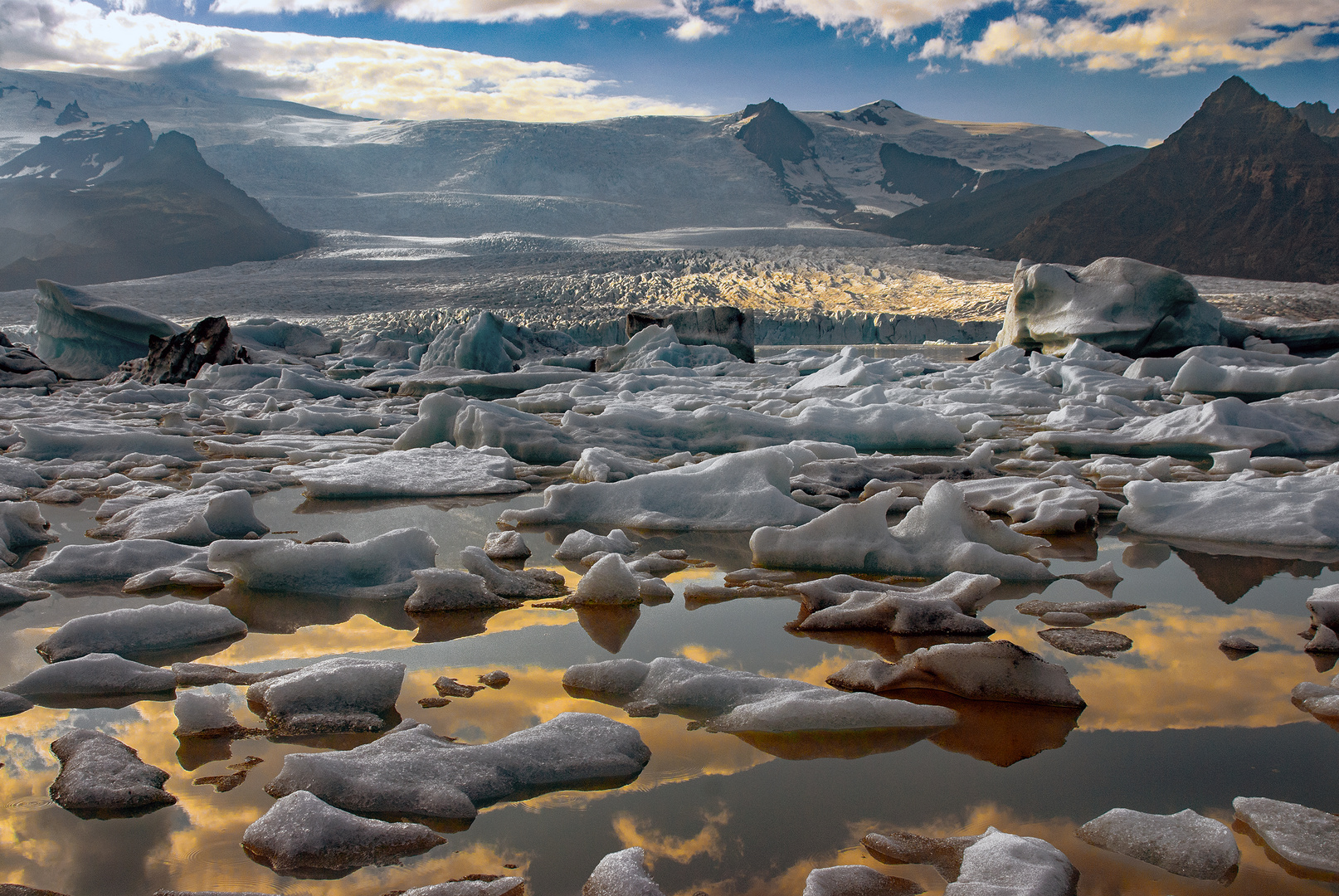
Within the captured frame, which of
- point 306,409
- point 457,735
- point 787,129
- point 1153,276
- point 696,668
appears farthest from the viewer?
point 787,129

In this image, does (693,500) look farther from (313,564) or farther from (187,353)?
(187,353)

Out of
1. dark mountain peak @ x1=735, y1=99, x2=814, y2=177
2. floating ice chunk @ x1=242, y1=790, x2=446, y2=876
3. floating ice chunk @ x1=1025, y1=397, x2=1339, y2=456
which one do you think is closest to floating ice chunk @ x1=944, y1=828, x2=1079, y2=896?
floating ice chunk @ x1=242, y1=790, x2=446, y2=876

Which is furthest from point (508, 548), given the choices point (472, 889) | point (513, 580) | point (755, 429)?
point (755, 429)

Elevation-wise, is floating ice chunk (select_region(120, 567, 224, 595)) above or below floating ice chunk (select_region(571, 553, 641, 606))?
below

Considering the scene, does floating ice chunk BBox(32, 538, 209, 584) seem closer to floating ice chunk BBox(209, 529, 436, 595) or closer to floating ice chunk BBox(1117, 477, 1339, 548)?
floating ice chunk BBox(209, 529, 436, 595)

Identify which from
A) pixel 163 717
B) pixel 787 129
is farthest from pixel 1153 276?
pixel 787 129

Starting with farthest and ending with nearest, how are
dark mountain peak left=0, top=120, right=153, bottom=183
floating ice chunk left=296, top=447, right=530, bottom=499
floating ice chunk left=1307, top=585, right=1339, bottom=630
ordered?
dark mountain peak left=0, top=120, right=153, bottom=183
floating ice chunk left=296, top=447, right=530, bottom=499
floating ice chunk left=1307, top=585, right=1339, bottom=630

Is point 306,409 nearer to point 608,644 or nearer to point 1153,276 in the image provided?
point 608,644

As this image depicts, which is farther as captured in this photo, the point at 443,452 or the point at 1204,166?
the point at 1204,166
